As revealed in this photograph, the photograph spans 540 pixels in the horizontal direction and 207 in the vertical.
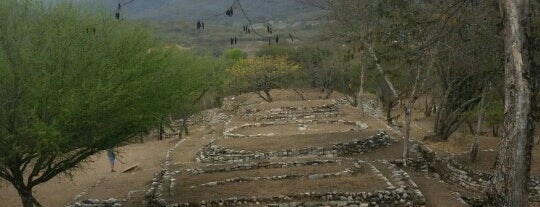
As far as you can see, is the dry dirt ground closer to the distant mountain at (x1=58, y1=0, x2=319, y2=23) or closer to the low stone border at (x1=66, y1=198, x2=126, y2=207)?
the low stone border at (x1=66, y1=198, x2=126, y2=207)

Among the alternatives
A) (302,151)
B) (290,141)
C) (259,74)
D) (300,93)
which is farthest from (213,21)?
(302,151)

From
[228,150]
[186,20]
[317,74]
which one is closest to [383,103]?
[317,74]

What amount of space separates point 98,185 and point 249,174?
18.8 ft

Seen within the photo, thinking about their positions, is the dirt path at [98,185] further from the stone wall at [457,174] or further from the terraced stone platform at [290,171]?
the stone wall at [457,174]

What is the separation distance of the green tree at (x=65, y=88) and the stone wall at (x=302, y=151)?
6.72 meters

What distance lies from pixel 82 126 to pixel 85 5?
4830 millimetres

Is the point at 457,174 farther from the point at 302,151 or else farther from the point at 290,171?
the point at 290,171

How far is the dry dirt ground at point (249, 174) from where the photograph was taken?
51.7 feet

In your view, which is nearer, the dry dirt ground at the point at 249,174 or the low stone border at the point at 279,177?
the dry dirt ground at the point at 249,174

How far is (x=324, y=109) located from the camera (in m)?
34.4

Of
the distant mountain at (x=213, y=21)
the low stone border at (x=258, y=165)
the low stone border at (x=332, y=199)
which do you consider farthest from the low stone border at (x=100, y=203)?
the distant mountain at (x=213, y=21)

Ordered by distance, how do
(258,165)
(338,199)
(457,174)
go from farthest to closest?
1. (457,174)
2. (258,165)
3. (338,199)

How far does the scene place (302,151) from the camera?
21547 millimetres

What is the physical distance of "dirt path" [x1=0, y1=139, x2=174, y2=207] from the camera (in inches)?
710
